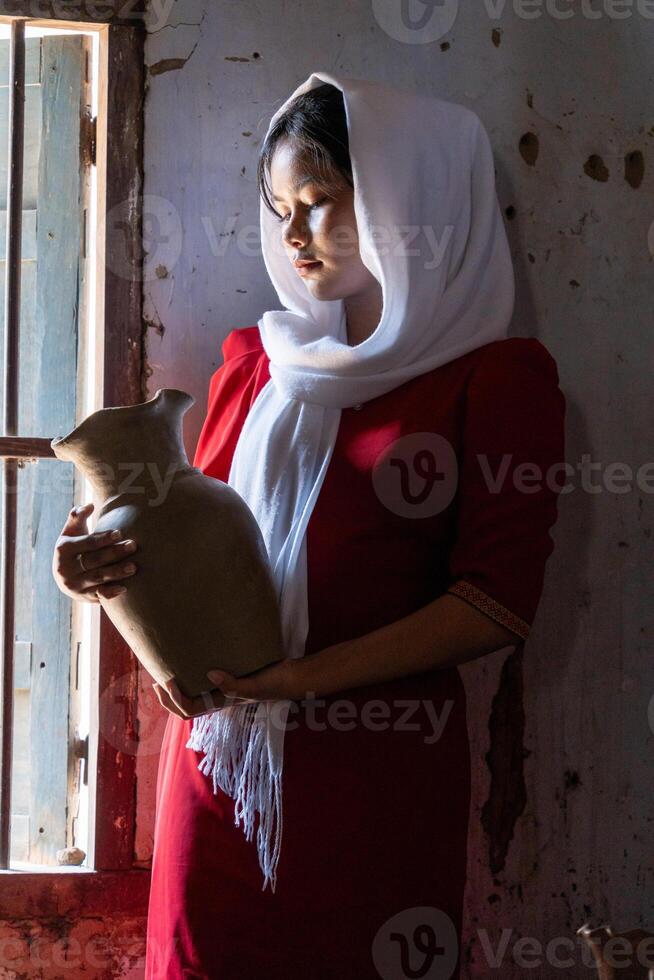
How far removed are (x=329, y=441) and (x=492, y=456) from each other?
0.21m

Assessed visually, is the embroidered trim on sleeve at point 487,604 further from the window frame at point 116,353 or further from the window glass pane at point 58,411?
the window glass pane at point 58,411

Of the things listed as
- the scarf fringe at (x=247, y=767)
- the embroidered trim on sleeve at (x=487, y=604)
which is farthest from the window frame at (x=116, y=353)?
the embroidered trim on sleeve at (x=487, y=604)

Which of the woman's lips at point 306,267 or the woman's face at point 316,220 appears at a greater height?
the woman's face at point 316,220

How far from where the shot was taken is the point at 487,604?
1.13 metres

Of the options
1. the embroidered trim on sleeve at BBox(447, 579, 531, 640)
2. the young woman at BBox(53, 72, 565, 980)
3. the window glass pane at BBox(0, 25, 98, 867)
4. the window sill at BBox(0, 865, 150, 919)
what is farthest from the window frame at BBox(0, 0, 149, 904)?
the embroidered trim on sleeve at BBox(447, 579, 531, 640)

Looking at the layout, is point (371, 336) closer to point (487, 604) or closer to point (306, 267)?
point (306, 267)

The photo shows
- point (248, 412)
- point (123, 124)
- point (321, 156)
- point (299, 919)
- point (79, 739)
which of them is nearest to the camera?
point (299, 919)

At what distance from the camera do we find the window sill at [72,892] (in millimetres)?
1456

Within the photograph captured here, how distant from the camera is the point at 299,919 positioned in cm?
112

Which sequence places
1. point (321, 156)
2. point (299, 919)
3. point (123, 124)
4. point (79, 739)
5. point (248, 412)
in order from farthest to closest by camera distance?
1. point (79, 739)
2. point (123, 124)
3. point (248, 412)
4. point (321, 156)
5. point (299, 919)

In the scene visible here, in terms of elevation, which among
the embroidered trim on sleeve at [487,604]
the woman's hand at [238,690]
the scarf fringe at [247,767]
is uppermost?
the embroidered trim on sleeve at [487,604]

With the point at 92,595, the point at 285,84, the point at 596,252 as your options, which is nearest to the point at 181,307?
the point at 285,84

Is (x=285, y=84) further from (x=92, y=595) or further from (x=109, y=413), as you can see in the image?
(x=92, y=595)

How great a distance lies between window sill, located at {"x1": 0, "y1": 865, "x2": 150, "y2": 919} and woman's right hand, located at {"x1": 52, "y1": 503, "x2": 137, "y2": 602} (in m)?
0.56
